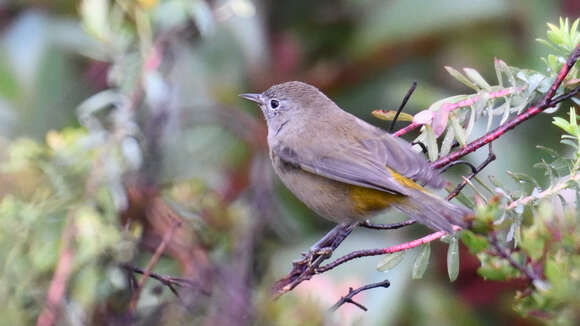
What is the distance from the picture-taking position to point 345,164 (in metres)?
2.59

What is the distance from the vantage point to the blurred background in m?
1.75

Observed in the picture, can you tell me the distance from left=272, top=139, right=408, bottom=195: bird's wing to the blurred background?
8.4 inches

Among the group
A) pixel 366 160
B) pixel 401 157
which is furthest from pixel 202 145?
pixel 401 157

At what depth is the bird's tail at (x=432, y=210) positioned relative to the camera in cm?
165

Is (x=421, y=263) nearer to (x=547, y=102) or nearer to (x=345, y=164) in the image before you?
(x=547, y=102)

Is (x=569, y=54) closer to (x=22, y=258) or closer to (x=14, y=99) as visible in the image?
(x=22, y=258)

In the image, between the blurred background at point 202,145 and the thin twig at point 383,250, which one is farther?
the blurred background at point 202,145

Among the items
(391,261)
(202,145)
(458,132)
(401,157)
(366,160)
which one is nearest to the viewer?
(391,261)

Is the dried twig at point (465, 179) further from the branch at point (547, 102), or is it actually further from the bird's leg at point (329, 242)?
the bird's leg at point (329, 242)

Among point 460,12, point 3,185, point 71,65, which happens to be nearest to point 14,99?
point 71,65

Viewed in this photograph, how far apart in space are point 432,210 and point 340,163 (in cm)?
76

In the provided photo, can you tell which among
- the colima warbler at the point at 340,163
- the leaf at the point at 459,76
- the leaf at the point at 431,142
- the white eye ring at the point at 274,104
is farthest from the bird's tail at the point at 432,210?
the white eye ring at the point at 274,104

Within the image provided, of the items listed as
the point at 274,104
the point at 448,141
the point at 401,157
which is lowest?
the point at 274,104

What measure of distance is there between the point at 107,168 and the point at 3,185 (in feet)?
1.28
